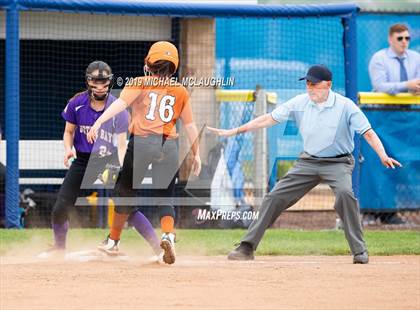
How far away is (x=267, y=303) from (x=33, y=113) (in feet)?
29.6

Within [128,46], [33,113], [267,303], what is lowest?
[267,303]

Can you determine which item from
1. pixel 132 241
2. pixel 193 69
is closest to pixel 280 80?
pixel 193 69

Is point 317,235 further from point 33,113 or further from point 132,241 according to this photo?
point 33,113

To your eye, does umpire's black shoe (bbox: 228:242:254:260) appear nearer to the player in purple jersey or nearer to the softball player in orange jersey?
the player in purple jersey

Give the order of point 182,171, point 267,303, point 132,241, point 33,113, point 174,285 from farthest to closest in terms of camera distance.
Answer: point 33,113, point 182,171, point 132,241, point 174,285, point 267,303

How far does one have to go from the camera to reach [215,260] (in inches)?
405

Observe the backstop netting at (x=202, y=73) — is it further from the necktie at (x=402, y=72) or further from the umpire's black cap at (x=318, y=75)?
the umpire's black cap at (x=318, y=75)

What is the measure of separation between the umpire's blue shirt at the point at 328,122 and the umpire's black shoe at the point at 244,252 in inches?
45.3

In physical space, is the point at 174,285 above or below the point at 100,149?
below

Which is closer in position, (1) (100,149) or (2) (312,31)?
(1) (100,149)

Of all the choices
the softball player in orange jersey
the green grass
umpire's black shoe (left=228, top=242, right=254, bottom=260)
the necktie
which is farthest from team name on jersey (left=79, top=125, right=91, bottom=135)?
the necktie

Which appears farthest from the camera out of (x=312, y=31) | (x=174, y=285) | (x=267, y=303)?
(x=312, y=31)

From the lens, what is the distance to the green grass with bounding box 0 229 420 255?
11305 mm

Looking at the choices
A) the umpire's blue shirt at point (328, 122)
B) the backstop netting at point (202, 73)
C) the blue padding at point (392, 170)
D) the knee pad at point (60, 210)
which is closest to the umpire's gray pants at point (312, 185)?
the umpire's blue shirt at point (328, 122)
